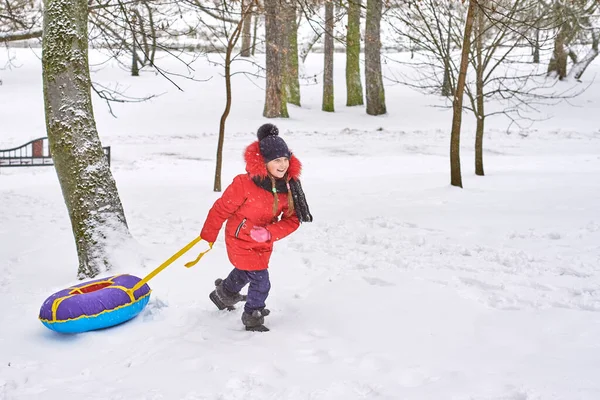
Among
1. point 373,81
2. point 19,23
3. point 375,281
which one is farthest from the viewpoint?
point 373,81

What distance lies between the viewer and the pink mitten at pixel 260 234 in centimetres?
426

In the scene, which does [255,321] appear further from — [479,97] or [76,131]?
[479,97]

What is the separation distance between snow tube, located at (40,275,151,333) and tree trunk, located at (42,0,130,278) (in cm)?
113

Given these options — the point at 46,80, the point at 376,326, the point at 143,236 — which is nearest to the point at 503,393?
the point at 376,326

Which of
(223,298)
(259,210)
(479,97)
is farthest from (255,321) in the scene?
(479,97)

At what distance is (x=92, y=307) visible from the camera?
4.33 m

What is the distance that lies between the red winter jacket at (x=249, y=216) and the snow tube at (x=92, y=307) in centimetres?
76

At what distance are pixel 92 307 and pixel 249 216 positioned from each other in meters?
1.32

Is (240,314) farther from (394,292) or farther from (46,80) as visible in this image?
(46,80)

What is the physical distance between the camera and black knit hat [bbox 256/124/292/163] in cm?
421

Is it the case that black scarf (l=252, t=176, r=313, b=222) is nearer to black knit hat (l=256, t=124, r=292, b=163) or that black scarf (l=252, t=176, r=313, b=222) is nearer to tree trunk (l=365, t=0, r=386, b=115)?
black knit hat (l=256, t=124, r=292, b=163)

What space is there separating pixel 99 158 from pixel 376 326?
320 centimetres

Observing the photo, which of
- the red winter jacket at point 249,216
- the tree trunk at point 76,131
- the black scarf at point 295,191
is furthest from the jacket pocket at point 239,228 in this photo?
the tree trunk at point 76,131

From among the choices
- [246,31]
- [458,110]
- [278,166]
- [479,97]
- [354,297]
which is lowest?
[354,297]
